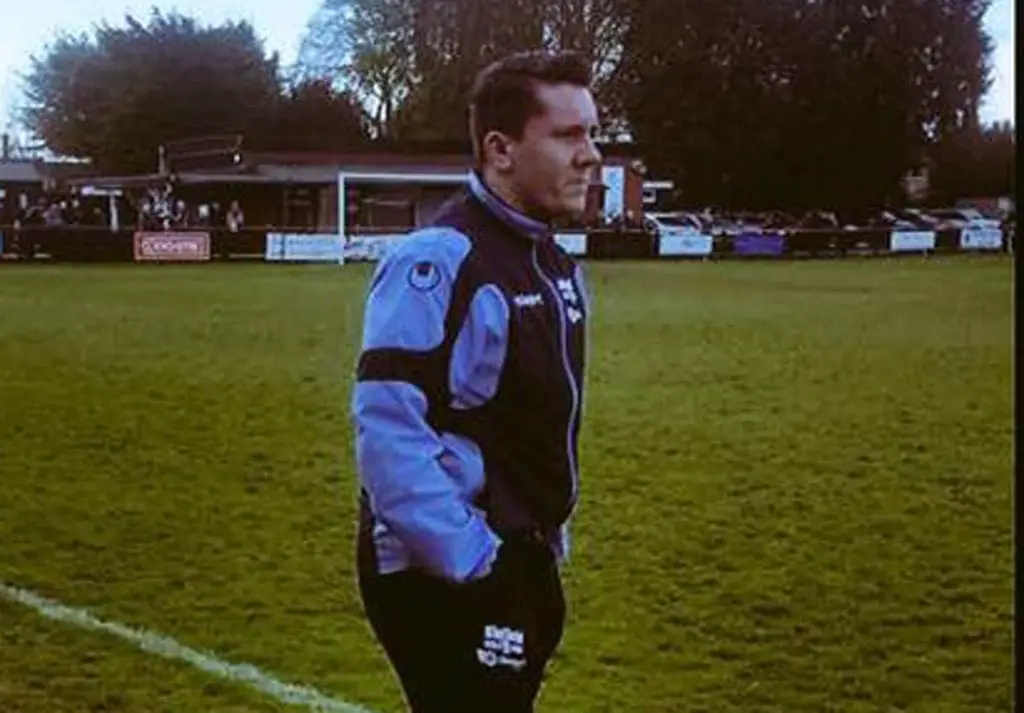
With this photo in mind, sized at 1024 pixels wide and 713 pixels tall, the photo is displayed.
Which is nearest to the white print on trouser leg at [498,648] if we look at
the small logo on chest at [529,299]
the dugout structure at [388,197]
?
the small logo on chest at [529,299]

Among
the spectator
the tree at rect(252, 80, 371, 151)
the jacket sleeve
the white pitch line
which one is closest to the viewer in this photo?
the jacket sleeve

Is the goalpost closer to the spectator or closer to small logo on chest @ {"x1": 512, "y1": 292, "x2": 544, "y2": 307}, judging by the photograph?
the spectator

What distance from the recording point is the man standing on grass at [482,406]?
1473 mm

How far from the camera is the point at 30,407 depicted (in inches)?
242

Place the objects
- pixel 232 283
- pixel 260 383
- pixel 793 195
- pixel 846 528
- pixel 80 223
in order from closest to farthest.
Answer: pixel 793 195, pixel 846 528, pixel 80 223, pixel 260 383, pixel 232 283

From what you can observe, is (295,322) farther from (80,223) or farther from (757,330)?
(80,223)

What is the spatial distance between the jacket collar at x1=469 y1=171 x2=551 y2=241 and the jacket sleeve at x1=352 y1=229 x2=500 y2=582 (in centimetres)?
6

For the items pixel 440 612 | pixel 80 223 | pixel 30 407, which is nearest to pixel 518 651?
pixel 440 612

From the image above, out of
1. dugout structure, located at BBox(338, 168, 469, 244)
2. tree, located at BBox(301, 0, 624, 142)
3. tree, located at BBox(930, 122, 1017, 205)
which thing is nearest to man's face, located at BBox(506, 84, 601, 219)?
tree, located at BBox(930, 122, 1017, 205)

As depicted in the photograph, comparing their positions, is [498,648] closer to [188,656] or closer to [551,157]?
[551,157]

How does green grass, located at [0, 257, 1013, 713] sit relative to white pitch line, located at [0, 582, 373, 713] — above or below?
above

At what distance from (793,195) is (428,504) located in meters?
2.53

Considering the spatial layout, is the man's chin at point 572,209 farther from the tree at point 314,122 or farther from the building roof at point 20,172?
the building roof at point 20,172

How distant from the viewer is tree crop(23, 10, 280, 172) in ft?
11.3
